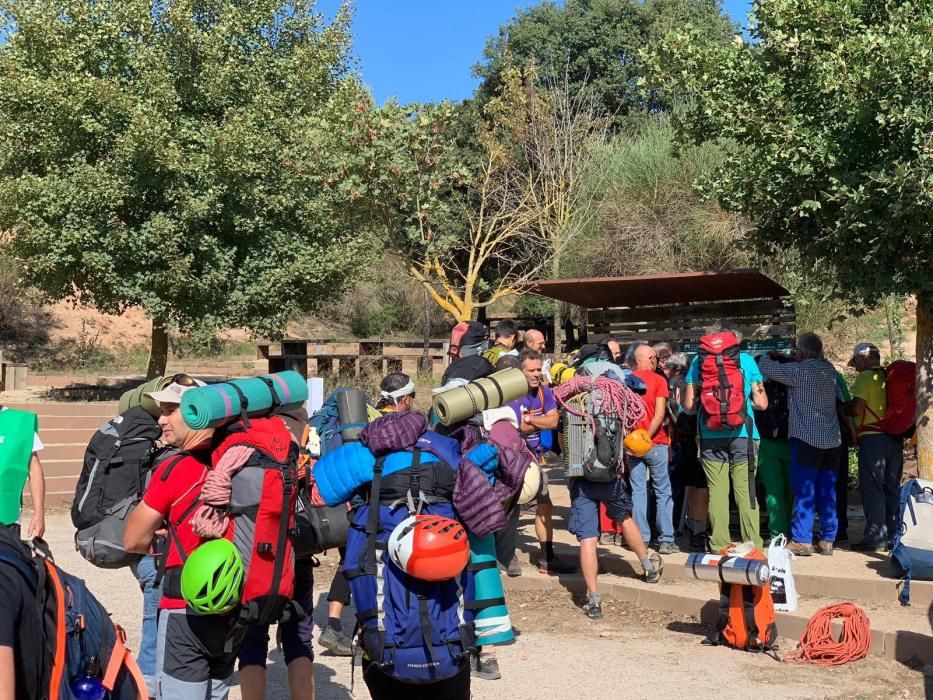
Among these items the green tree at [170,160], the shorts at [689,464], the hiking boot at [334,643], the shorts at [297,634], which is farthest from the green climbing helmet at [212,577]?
the green tree at [170,160]

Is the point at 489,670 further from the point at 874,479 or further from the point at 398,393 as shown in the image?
the point at 874,479

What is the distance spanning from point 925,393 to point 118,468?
608cm

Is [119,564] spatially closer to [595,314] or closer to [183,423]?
[183,423]

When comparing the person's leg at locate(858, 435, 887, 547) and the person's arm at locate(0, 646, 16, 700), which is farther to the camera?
the person's leg at locate(858, 435, 887, 547)

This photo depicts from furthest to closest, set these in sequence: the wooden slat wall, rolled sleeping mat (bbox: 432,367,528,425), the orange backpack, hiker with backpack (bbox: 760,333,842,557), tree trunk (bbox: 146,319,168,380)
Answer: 1. tree trunk (bbox: 146,319,168,380)
2. the wooden slat wall
3. hiker with backpack (bbox: 760,333,842,557)
4. the orange backpack
5. rolled sleeping mat (bbox: 432,367,528,425)

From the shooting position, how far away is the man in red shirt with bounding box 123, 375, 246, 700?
4027 millimetres

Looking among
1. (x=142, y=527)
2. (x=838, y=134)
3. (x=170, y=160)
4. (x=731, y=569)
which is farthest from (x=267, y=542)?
(x=170, y=160)

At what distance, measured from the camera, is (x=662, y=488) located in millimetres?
8719

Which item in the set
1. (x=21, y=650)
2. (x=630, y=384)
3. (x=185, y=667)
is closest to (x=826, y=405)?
(x=630, y=384)

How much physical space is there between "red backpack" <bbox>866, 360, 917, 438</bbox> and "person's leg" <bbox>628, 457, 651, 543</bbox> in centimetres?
184

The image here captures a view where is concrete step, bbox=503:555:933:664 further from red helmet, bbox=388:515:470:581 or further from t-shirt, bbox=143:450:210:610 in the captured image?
t-shirt, bbox=143:450:210:610

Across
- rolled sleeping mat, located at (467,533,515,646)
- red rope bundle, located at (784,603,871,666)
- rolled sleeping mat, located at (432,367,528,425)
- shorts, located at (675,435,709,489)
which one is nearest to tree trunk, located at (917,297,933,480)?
shorts, located at (675,435,709,489)

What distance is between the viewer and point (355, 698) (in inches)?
235

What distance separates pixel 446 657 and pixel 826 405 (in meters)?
5.19
